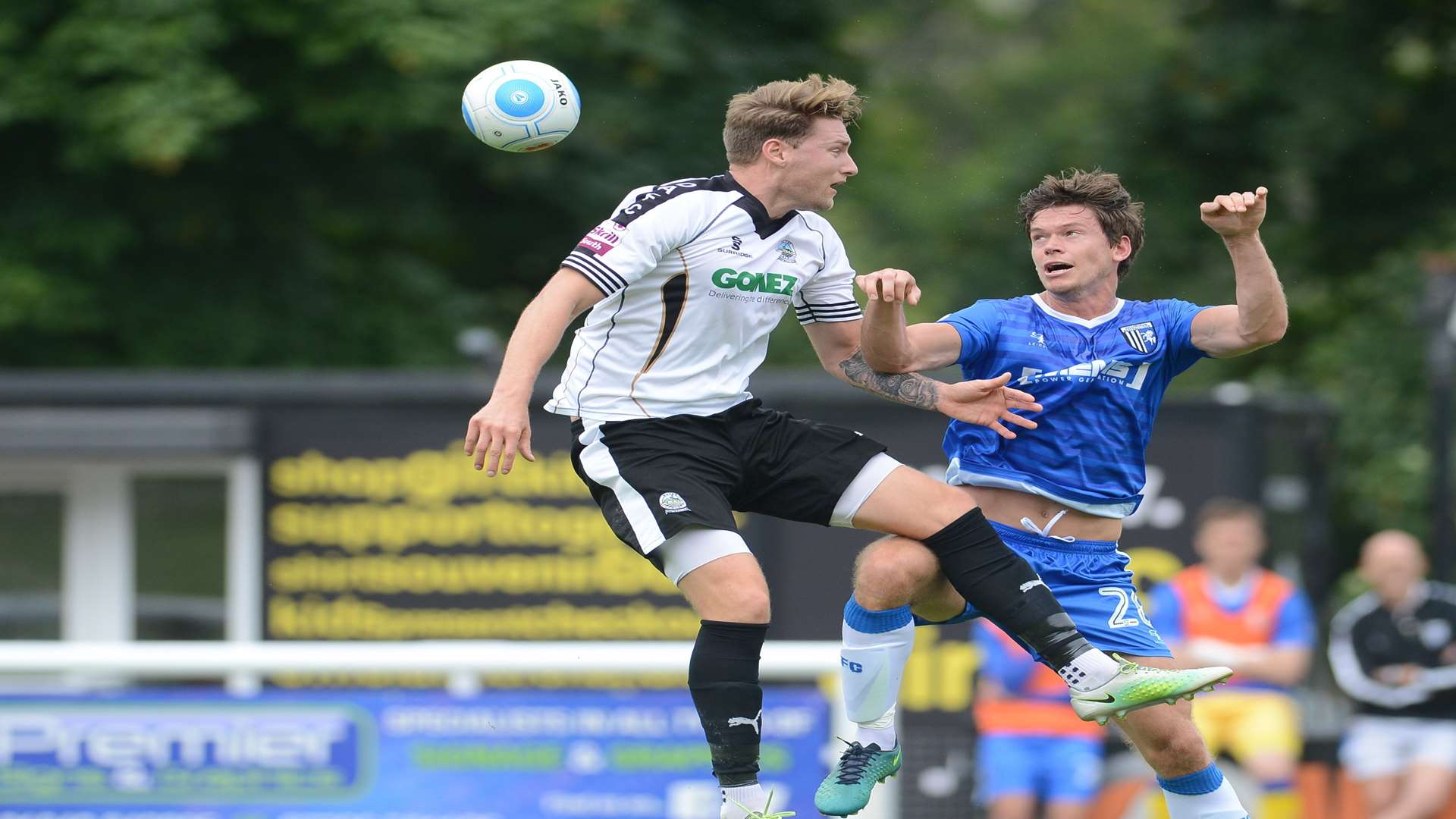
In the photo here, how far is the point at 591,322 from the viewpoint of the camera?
5098mm

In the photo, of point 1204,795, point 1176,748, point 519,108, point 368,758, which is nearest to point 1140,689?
point 1176,748

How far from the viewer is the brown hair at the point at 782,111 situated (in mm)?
4977

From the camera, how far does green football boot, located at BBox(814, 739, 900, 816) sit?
5117 millimetres

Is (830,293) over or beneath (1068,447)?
over

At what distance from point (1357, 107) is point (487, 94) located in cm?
1029

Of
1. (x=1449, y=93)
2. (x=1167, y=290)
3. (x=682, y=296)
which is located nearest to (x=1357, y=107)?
(x=1449, y=93)

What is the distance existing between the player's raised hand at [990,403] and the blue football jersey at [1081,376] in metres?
0.14

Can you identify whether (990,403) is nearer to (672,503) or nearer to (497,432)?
(672,503)

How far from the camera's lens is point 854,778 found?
5172mm

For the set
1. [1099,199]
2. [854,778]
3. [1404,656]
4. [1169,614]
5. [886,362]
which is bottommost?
[854,778]

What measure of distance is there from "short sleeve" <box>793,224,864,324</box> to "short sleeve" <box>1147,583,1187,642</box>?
13.2ft

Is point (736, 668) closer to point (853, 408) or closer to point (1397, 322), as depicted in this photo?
point (853, 408)

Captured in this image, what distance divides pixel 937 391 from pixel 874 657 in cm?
79

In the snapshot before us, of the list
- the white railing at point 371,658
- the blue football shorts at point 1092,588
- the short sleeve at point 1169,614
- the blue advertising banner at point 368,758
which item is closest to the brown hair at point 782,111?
the blue football shorts at point 1092,588
